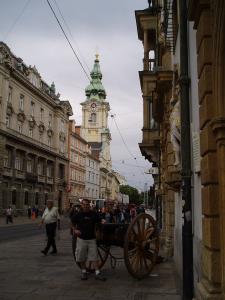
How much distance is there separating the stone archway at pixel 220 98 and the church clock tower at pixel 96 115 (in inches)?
4446

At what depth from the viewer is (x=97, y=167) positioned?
11806 cm

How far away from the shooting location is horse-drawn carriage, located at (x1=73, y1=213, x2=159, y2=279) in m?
10.3

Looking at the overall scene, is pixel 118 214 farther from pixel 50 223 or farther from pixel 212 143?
pixel 212 143

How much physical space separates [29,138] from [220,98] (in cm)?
5925

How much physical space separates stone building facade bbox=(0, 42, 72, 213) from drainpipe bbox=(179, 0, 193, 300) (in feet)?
159

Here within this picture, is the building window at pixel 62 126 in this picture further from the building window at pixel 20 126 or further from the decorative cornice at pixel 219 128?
the decorative cornice at pixel 219 128

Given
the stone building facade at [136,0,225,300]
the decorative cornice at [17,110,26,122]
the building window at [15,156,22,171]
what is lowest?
the stone building facade at [136,0,225,300]

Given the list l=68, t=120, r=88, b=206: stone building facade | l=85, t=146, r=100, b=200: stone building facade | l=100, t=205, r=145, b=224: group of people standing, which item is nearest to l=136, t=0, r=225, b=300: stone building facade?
l=100, t=205, r=145, b=224: group of people standing

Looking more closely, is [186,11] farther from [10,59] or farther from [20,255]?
[10,59]

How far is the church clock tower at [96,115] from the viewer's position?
121 meters

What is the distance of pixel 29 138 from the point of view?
64125 mm

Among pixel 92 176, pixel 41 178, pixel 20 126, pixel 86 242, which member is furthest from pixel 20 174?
pixel 86 242

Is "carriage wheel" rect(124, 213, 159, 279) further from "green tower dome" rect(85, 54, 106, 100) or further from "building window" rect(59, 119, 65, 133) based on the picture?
"green tower dome" rect(85, 54, 106, 100)

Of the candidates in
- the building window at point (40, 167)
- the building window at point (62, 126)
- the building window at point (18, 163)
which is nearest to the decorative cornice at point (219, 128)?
the building window at point (18, 163)
